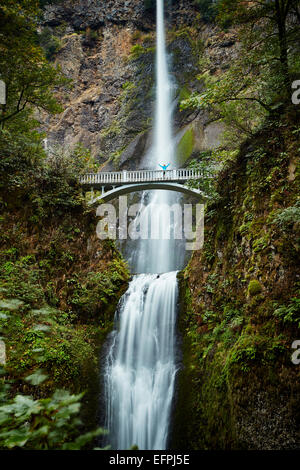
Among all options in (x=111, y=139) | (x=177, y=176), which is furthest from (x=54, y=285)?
(x=111, y=139)

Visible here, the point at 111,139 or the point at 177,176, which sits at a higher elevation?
the point at 111,139

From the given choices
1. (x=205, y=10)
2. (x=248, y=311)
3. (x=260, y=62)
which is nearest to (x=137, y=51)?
(x=205, y=10)

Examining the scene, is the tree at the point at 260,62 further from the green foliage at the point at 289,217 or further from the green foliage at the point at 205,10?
the green foliage at the point at 205,10

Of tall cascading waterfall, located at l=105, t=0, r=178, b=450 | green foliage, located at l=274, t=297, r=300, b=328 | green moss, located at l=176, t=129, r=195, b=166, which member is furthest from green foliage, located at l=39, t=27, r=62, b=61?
green foliage, located at l=274, t=297, r=300, b=328

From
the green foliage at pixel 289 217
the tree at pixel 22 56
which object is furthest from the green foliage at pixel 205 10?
the green foliage at pixel 289 217

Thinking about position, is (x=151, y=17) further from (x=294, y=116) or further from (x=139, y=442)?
(x=139, y=442)
